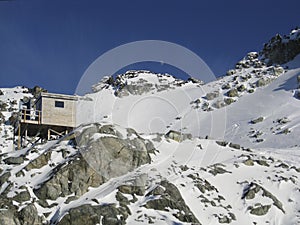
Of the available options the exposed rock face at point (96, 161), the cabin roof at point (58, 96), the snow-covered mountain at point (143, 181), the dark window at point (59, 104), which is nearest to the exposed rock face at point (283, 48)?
the snow-covered mountain at point (143, 181)

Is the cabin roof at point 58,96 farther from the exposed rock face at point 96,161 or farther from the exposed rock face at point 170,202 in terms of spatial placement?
the exposed rock face at point 170,202

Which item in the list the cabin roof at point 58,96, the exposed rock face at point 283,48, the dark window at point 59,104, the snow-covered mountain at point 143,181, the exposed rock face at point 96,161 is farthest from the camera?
the exposed rock face at point 283,48

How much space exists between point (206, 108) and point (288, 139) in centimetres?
2659

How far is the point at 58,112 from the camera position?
46344 mm

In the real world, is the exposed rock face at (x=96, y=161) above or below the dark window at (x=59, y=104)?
below

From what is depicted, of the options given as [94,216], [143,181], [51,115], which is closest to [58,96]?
[51,115]

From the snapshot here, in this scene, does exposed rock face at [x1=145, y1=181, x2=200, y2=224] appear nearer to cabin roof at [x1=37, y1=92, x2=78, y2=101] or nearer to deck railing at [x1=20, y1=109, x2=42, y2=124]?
cabin roof at [x1=37, y1=92, x2=78, y2=101]

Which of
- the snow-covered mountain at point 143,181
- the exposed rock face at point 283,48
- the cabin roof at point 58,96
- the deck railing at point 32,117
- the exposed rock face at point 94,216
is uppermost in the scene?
the exposed rock face at point 283,48

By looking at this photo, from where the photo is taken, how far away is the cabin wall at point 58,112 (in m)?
46.0

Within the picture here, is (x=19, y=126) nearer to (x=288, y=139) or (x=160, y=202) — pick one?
(x=160, y=202)

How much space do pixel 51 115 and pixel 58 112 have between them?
688mm

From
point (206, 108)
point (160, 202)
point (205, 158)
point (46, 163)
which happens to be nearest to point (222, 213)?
point (160, 202)

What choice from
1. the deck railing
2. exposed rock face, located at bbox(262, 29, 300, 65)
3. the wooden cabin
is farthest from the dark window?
exposed rock face, located at bbox(262, 29, 300, 65)

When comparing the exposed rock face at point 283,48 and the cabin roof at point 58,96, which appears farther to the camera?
the exposed rock face at point 283,48
